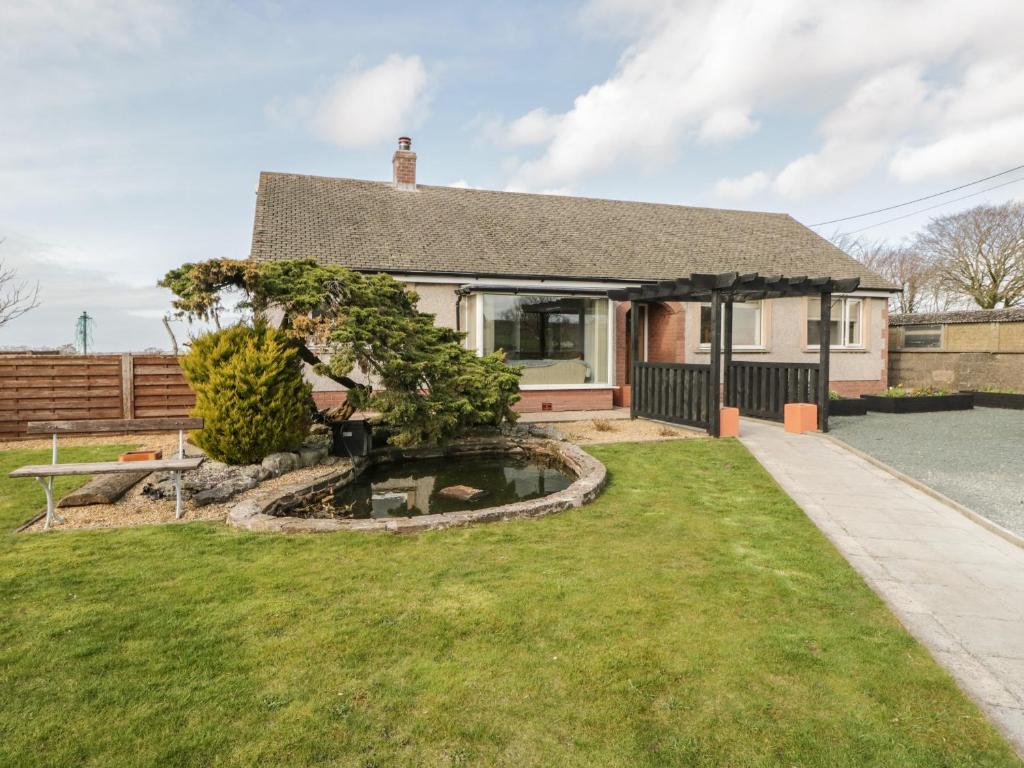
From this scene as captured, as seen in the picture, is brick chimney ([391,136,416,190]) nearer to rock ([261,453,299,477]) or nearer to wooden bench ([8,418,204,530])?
rock ([261,453,299,477])

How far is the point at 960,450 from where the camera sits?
8.95 m

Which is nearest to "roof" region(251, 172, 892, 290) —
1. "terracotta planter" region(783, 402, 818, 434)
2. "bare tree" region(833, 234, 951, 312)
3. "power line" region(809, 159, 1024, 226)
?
"terracotta planter" region(783, 402, 818, 434)

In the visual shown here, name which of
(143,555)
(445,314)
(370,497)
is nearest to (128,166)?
(445,314)

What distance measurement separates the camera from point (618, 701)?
102 inches

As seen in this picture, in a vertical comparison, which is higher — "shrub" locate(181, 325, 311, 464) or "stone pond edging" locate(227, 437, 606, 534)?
"shrub" locate(181, 325, 311, 464)

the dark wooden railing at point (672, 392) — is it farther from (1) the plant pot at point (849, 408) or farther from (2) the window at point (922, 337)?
(2) the window at point (922, 337)

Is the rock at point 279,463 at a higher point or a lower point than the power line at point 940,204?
lower

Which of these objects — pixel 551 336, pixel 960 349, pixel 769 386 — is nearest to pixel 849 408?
pixel 769 386

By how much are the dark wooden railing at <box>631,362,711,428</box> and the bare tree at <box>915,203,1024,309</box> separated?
23.1 meters

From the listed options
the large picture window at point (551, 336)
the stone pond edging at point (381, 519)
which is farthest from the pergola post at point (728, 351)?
the stone pond edging at point (381, 519)

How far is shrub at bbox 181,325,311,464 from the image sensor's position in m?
6.87

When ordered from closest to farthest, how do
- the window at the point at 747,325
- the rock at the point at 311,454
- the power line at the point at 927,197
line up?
the rock at the point at 311,454, the window at the point at 747,325, the power line at the point at 927,197

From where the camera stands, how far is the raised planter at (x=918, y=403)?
13797mm

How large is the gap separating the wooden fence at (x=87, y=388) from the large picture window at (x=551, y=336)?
22.5 feet
